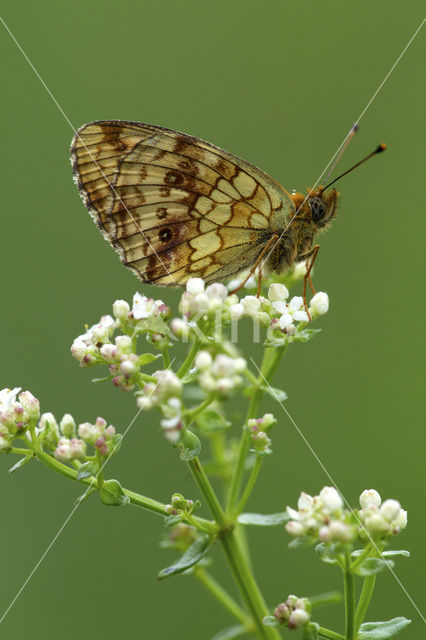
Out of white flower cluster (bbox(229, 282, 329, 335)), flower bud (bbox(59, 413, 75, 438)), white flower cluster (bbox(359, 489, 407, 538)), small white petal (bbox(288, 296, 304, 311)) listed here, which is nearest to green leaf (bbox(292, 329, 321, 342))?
white flower cluster (bbox(229, 282, 329, 335))

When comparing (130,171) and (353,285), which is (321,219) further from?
(353,285)

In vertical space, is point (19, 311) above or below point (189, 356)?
below

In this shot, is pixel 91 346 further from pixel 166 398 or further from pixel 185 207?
pixel 185 207

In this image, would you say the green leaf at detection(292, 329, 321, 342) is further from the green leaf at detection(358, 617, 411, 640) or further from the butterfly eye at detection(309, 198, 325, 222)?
the green leaf at detection(358, 617, 411, 640)

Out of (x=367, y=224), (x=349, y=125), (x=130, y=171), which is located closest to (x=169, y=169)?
(x=130, y=171)

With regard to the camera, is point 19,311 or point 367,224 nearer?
point 19,311

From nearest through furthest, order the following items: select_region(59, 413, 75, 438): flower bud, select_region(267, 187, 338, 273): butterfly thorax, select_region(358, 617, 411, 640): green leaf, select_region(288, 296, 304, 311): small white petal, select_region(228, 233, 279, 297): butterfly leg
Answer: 1. select_region(358, 617, 411, 640): green leaf
2. select_region(59, 413, 75, 438): flower bud
3. select_region(288, 296, 304, 311): small white petal
4. select_region(228, 233, 279, 297): butterfly leg
5. select_region(267, 187, 338, 273): butterfly thorax

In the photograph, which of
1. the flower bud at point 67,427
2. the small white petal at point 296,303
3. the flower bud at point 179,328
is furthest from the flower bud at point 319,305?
the flower bud at point 67,427
